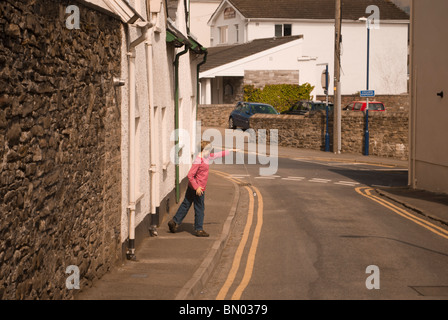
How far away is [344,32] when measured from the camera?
213ft

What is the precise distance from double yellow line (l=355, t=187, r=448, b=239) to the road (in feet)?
0.07

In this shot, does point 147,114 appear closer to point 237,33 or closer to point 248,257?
point 248,257

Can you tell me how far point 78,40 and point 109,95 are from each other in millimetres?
1915

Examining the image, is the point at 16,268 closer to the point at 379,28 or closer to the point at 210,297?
the point at 210,297

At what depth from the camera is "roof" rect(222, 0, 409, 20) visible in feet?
214

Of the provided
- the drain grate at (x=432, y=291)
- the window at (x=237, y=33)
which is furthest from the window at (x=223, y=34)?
the drain grate at (x=432, y=291)

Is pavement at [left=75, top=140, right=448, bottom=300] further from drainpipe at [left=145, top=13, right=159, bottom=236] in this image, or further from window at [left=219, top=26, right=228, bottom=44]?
window at [left=219, top=26, right=228, bottom=44]

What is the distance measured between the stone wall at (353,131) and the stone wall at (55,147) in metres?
25.7

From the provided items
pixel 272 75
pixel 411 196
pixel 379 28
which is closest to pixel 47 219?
pixel 411 196

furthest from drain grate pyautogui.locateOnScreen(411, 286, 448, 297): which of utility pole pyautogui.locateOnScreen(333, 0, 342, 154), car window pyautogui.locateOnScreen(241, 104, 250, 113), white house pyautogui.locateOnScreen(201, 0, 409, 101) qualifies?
white house pyautogui.locateOnScreen(201, 0, 409, 101)

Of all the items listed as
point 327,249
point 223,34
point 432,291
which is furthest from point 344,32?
Answer: point 432,291

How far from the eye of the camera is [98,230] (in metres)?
10.2

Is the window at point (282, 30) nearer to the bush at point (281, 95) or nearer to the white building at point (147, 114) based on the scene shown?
the bush at point (281, 95)

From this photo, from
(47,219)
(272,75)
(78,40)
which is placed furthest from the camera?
(272,75)
